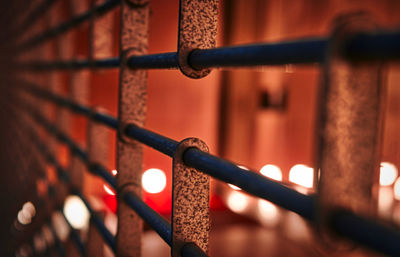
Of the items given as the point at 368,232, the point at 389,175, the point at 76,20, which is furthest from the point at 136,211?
the point at 389,175

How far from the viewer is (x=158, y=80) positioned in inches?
280

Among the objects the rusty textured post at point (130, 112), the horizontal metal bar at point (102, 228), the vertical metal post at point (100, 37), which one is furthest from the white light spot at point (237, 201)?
the rusty textured post at point (130, 112)

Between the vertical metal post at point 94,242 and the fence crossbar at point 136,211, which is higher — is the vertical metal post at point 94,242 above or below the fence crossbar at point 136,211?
below

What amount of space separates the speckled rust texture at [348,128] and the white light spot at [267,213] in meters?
5.70

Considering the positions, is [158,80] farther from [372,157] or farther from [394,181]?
[372,157]

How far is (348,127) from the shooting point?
40 cm

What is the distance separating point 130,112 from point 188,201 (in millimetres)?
399

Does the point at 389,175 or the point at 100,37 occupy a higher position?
the point at 100,37

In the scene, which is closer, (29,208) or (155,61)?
(155,61)

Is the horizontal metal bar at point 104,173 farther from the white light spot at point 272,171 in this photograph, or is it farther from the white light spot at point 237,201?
the white light spot at point 272,171

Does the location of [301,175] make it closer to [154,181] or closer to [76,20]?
[154,181]

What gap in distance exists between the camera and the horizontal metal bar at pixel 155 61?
0.80 metres

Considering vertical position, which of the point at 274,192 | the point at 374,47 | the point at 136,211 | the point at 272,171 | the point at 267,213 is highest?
the point at 374,47

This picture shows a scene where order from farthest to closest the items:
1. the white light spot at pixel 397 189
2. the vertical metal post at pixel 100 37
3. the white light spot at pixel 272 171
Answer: the white light spot at pixel 272 171, the white light spot at pixel 397 189, the vertical metal post at pixel 100 37
